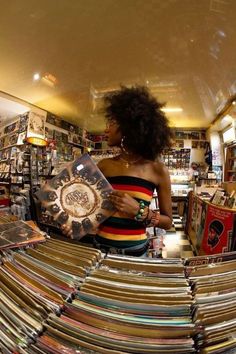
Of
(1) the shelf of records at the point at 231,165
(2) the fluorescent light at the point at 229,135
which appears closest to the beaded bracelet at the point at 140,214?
(2) the fluorescent light at the point at 229,135

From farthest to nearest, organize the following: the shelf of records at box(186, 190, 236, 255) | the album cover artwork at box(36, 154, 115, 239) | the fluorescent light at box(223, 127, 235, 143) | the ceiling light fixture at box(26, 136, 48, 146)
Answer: the fluorescent light at box(223, 127, 235, 143) < the shelf of records at box(186, 190, 236, 255) < the ceiling light fixture at box(26, 136, 48, 146) < the album cover artwork at box(36, 154, 115, 239)

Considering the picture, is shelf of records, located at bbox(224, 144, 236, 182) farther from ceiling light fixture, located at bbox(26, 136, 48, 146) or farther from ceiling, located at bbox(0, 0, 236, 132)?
ceiling light fixture, located at bbox(26, 136, 48, 146)

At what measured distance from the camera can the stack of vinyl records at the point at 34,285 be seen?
0.25 metres

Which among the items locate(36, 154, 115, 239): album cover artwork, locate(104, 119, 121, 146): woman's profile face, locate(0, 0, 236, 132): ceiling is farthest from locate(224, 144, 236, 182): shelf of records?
locate(36, 154, 115, 239): album cover artwork

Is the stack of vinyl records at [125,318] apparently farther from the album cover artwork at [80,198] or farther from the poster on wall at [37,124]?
the poster on wall at [37,124]

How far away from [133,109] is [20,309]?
1.78 feet

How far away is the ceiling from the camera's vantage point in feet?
4.11

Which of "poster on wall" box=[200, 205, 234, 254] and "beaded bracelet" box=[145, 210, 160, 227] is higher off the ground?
"beaded bracelet" box=[145, 210, 160, 227]

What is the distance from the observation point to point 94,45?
1366 mm

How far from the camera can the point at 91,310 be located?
266mm

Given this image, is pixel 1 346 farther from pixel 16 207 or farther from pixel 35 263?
pixel 16 207

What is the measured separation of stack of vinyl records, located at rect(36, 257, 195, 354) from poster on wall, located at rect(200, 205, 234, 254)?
1472mm

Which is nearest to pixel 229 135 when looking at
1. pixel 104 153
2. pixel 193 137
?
pixel 193 137

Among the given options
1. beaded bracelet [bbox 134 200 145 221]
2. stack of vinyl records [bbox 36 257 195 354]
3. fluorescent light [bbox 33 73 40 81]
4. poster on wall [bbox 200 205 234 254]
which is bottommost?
poster on wall [bbox 200 205 234 254]
